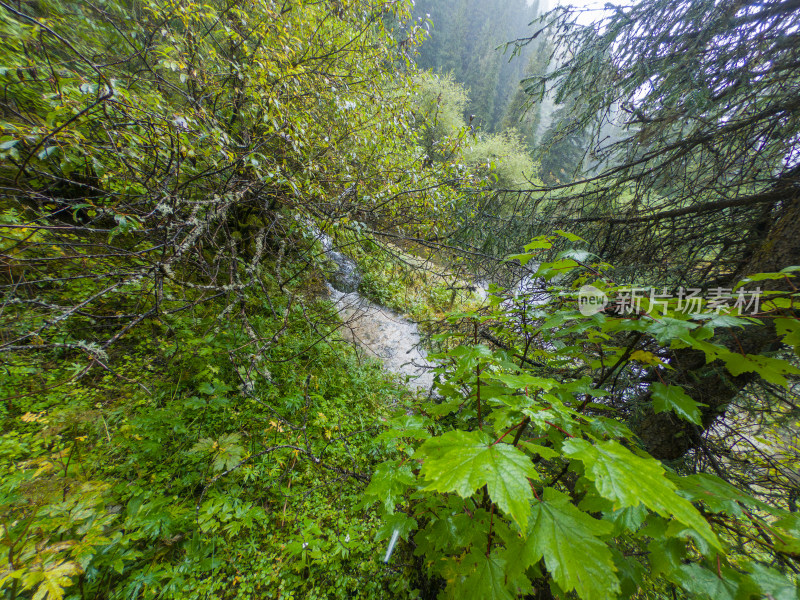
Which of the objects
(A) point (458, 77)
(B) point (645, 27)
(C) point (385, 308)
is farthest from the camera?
(A) point (458, 77)

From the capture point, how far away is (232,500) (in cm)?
222

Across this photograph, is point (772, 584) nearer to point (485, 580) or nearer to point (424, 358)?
point (485, 580)

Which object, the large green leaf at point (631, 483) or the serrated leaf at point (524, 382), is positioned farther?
the serrated leaf at point (524, 382)

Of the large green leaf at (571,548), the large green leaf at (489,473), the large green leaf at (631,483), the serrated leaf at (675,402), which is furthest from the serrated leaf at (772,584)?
the large green leaf at (489,473)

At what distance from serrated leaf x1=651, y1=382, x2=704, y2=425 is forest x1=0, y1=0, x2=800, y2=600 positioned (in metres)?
0.01

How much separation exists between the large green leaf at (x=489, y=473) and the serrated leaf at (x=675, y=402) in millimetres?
877

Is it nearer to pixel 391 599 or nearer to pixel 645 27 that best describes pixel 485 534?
pixel 391 599

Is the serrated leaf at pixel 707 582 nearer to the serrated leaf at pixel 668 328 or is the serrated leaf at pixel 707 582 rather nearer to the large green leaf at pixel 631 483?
the large green leaf at pixel 631 483

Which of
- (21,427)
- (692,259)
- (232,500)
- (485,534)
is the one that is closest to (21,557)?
(232,500)

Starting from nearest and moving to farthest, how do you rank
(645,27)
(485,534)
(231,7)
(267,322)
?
1. (485,534)
2. (645,27)
3. (231,7)
4. (267,322)

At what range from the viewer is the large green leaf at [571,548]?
742mm

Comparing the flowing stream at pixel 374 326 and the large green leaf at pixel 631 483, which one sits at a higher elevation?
the large green leaf at pixel 631 483

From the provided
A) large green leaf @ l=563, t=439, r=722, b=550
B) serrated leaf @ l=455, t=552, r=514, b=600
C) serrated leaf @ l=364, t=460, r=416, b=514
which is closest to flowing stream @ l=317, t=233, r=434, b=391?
serrated leaf @ l=364, t=460, r=416, b=514

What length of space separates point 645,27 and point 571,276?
89.2 inches
